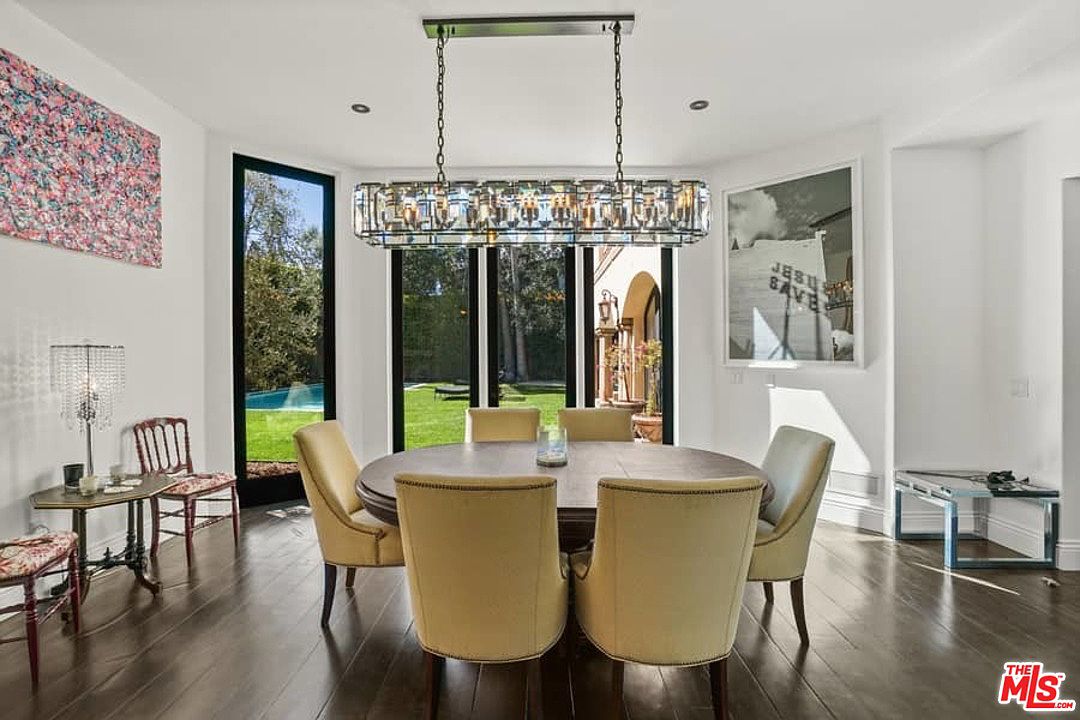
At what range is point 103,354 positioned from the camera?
135 inches

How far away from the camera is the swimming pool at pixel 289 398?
196 inches

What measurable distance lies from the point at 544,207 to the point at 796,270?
2.73m

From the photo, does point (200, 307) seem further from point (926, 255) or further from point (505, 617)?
point (926, 255)

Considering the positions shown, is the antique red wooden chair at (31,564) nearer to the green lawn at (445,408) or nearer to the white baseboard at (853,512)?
the green lawn at (445,408)

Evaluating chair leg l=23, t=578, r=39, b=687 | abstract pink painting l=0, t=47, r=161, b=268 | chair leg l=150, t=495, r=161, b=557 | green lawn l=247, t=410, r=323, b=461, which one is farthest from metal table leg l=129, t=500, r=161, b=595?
green lawn l=247, t=410, r=323, b=461

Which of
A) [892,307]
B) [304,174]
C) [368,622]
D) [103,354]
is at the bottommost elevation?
[368,622]

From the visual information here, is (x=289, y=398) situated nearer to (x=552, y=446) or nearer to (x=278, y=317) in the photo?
(x=278, y=317)

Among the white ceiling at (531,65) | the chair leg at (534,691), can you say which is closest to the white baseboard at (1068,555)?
the white ceiling at (531,65)

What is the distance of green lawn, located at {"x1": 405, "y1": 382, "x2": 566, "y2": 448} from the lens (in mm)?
5730

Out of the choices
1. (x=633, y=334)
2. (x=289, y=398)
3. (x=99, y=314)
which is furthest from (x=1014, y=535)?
(x=99, y=314)

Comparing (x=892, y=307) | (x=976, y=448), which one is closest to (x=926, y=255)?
(x=892, y=307)

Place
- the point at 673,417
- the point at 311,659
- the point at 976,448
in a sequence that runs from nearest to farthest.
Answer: the point at 311,659
the point at 976,448
the point at 673,417

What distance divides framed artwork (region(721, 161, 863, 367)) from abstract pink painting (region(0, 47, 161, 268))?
4.40 metres

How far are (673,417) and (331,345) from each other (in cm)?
320
